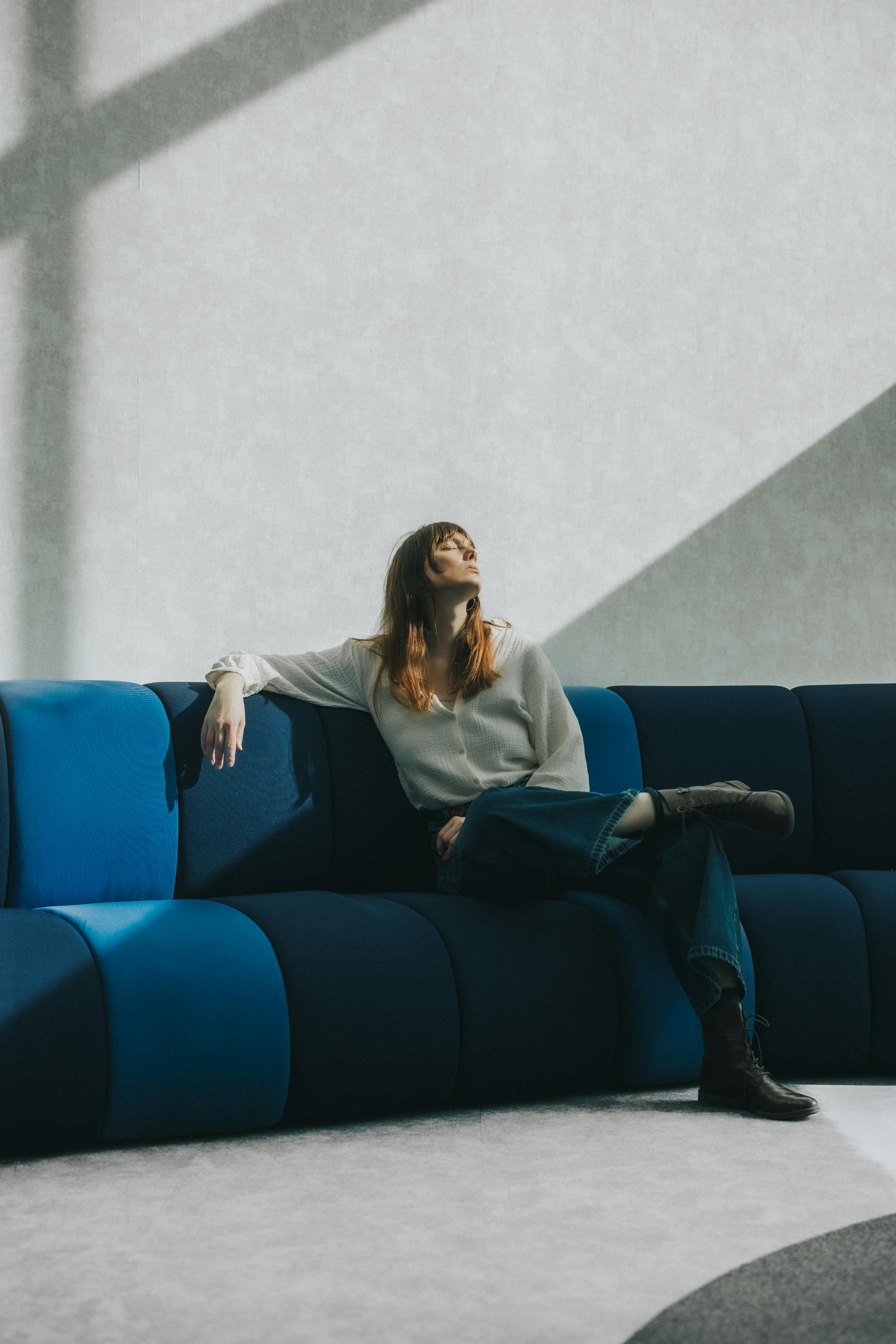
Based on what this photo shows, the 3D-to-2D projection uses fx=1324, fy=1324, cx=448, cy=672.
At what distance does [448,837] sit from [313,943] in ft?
1.38

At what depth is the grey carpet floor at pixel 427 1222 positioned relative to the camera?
1.33 metres

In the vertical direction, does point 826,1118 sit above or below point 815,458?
below

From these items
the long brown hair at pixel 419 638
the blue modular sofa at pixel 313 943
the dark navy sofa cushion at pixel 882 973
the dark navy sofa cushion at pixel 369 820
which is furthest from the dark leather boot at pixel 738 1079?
the long brown hair at pixel 419 638

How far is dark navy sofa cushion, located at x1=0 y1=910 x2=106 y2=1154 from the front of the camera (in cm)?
188

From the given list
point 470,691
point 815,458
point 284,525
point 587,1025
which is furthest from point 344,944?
point 815,458

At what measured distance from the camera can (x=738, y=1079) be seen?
7.12 feet

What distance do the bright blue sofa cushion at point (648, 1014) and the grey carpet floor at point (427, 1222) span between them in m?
0.13

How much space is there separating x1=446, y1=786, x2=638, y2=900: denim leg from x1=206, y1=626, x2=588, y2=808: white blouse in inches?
8.5

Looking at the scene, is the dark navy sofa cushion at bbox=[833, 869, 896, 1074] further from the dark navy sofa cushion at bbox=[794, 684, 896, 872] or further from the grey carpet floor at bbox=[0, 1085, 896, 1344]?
the dark navy sofa cushion at bbox=[794, 684, 896, 872]

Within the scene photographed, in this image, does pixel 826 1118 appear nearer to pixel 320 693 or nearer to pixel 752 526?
pixel 320 693

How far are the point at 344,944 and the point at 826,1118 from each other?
823 millimetres

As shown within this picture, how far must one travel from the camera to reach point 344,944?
2.16 m

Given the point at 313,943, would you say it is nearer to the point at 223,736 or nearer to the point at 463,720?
the point at 223,736

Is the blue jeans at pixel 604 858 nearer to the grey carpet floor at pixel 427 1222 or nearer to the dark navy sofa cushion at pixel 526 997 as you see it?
the dark navy sofa cushion at pixel 526 997
